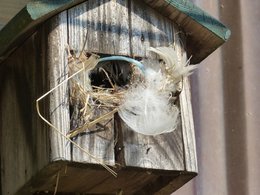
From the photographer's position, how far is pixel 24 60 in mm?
2629

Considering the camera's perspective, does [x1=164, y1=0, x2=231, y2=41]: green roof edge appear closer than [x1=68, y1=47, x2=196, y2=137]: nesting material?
No

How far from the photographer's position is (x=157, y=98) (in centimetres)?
252

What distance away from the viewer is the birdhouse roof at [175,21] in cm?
247

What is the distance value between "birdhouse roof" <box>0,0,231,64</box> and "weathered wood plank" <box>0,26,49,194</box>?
45mm

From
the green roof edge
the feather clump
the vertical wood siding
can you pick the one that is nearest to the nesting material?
the feather clump

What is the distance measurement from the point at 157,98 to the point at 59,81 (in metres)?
0.24

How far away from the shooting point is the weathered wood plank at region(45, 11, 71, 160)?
240cm

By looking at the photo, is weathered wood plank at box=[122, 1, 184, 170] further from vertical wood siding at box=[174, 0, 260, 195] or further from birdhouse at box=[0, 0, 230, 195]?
vertical wood siding at box=[174, 0, 260, 195]

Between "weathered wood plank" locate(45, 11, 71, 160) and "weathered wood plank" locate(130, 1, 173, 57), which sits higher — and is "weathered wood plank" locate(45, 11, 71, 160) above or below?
below

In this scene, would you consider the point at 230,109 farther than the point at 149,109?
Yes

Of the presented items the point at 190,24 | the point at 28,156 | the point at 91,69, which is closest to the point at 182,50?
the point at 190,24

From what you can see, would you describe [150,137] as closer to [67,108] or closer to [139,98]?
[139,98]

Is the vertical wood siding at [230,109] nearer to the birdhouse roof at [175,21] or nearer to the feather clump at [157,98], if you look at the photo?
the birdhouse roof at [175,21]

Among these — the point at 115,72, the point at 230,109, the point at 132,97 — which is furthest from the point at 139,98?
the point at 230,109
